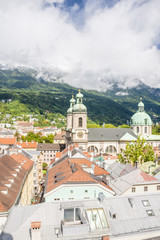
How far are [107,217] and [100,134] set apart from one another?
70.1m

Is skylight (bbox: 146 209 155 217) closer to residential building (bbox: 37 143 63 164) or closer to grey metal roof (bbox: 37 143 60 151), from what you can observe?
residential building (bbox: 37 143 63 164)

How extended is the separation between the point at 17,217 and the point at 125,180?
20.6 m

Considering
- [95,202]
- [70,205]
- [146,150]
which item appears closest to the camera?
[70,205]

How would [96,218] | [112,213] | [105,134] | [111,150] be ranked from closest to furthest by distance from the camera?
[96,218] < [112,213] < [105,134] < [111,150]

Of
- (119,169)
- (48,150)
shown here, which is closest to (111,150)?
(48,150)

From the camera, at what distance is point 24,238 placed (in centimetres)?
1494

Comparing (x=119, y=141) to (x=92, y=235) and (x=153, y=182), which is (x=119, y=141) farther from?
(x=92, y=235)

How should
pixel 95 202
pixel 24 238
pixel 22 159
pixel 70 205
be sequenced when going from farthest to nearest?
pixel 22 159 < pixel 95 202 < pixel 70 205 < pixel 24 238

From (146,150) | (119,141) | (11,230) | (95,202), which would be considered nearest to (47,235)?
(11,230)

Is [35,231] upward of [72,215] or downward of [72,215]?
downward

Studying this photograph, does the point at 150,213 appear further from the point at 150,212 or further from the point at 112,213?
the point at 112,213

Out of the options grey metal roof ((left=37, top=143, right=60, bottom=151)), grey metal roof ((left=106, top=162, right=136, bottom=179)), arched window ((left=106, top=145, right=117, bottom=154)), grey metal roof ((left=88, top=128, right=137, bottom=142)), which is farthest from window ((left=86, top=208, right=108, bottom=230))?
grey metal roof ((left=37, top=143, right=60, bottom=151))

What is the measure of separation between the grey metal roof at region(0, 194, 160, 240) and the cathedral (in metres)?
55.4

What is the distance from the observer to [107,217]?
17.4 metres
